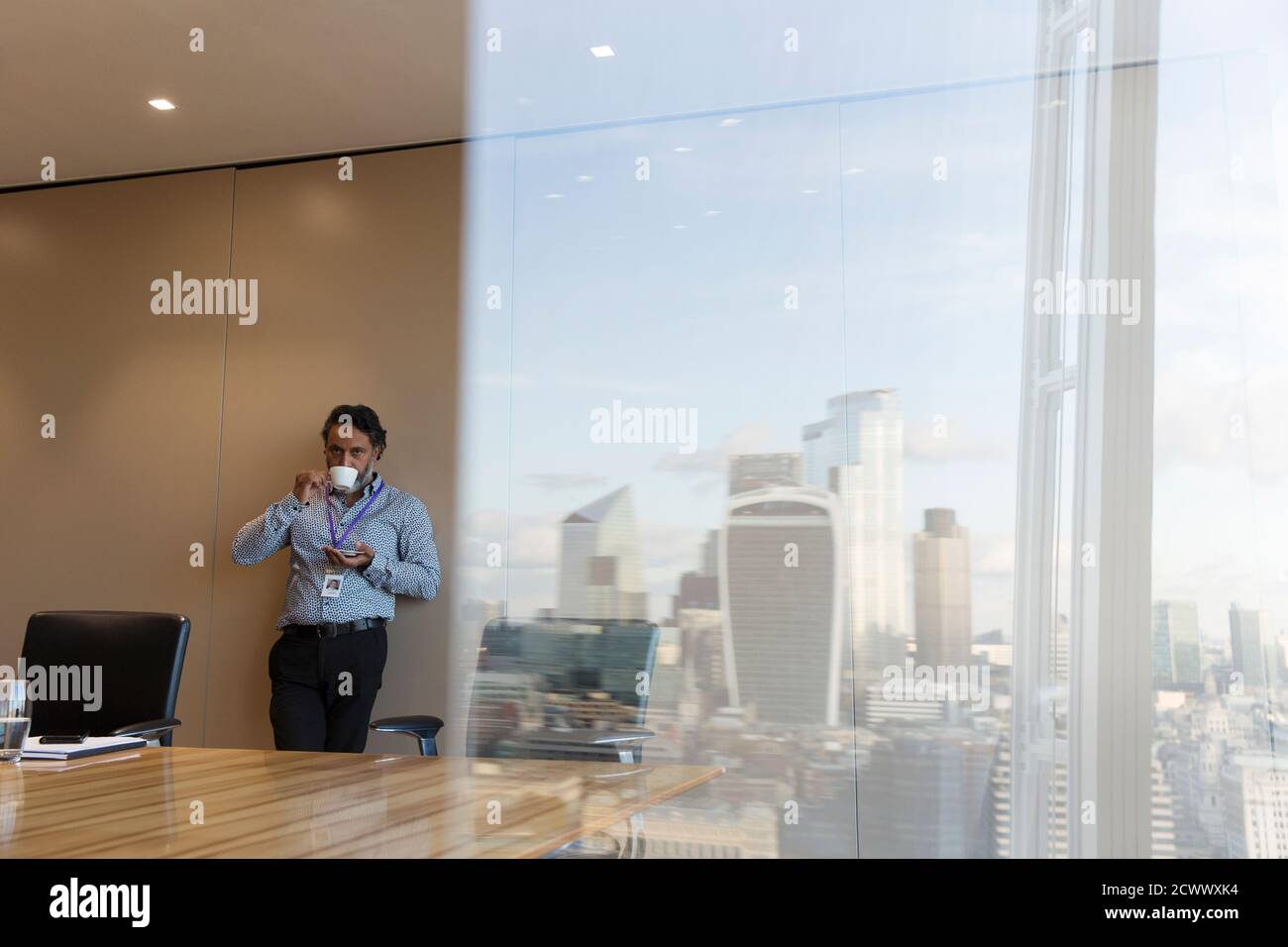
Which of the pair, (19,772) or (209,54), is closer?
(19,772)

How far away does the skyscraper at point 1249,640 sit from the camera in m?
0.84

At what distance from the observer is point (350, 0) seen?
306 centimetres

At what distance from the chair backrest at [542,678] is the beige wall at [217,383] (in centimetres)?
128

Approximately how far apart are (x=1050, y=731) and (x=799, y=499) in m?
2.02

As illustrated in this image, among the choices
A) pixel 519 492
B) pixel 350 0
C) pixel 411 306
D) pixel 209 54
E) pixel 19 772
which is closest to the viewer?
pixel 19 772

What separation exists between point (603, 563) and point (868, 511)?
3.22 ft

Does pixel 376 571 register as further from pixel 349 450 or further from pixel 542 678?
pixel 542 678

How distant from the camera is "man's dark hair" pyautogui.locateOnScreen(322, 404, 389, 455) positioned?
12.4 feet

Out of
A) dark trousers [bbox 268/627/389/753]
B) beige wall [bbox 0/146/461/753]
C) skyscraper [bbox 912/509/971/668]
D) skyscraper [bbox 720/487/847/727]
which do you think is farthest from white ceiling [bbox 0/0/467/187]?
skyscraper [bbox 912/509/971/668]

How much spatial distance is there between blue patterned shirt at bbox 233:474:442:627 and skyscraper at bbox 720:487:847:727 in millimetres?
1559

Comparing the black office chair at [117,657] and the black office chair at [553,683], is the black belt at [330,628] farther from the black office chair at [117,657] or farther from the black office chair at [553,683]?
the black office chair at [553,683]

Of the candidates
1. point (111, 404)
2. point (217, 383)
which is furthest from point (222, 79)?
point (111, 404)
